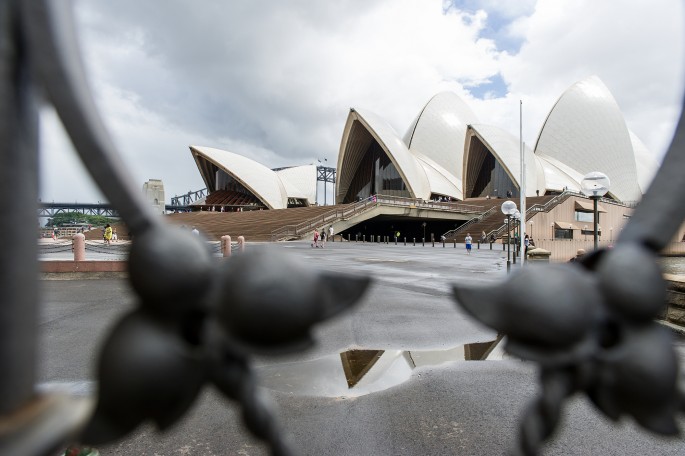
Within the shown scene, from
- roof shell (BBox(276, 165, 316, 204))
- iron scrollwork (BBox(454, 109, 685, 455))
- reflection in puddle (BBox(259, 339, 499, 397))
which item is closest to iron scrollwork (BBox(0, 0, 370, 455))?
iron scrollwork (BBox(454, 109, 685, 455))

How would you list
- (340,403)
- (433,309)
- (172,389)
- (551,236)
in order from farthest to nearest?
(551,236)
(433,309)
(340,403)
(172,389)

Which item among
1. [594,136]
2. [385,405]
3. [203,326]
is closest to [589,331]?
[203,326]

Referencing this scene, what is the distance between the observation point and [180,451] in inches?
85.9

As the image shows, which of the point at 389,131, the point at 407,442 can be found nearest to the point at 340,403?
the point at 407,442

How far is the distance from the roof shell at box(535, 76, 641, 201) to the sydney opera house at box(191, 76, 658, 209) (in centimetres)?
11

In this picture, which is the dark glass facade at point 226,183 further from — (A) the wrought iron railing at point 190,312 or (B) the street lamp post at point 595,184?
(A) the wrought iron railing at point 190,312

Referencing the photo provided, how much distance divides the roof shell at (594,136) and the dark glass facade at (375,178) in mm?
19424

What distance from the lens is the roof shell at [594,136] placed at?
42594mm

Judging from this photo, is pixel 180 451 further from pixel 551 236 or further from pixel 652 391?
pixel 551 236

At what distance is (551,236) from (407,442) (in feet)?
85.5

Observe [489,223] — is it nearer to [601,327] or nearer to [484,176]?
[484,176]

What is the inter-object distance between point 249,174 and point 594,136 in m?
40.0

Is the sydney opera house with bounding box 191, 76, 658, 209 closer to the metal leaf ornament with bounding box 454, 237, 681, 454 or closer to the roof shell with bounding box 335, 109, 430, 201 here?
the roof shell with bounding box 335, 109, 430, 201

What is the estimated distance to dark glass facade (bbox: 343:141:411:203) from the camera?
1738 inches
